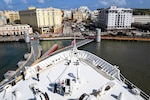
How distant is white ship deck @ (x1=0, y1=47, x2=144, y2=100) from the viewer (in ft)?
26.5

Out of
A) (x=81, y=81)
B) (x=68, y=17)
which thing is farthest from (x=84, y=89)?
(x=68, y=17)

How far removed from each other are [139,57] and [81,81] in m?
20.5

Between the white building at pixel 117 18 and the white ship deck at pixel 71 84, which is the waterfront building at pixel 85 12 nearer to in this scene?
the white building at pixel 117 18

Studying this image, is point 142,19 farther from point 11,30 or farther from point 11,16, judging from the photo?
point 11,16

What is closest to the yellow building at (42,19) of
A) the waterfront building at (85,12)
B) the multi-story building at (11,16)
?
the multi-story building at (11,16)

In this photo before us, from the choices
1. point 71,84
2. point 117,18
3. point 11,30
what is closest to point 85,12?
point 117,18

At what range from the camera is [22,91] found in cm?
888

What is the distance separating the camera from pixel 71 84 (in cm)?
816

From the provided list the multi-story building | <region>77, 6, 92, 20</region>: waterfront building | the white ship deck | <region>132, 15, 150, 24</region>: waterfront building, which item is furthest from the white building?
the multi-story building

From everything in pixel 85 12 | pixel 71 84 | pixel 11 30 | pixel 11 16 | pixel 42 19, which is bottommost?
pixel 71 84

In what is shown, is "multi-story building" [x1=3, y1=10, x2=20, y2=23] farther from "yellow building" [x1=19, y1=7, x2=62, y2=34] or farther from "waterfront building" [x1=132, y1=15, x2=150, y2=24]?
"waterfront building" [x1=132, y1=15, x2=150, y2=24]

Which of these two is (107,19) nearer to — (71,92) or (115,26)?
(115,26)

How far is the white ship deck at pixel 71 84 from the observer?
806 centimetres

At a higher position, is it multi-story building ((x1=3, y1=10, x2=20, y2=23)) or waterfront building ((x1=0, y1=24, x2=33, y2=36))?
multi-story building ((x1=3, y1=10, x2=20, y2=23))
